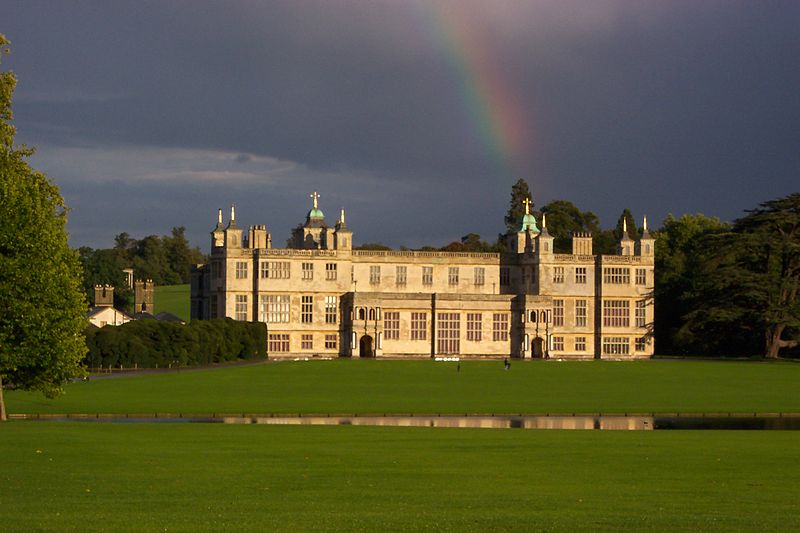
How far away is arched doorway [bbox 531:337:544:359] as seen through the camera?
307ft

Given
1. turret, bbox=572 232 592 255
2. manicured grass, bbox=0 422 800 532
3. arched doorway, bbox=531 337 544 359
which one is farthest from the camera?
turret, bbox=572 232 592 255

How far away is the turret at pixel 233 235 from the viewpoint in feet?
298

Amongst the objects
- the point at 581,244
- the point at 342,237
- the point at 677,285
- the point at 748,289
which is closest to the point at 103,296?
the point at 342,237

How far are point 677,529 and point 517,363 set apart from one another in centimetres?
6609

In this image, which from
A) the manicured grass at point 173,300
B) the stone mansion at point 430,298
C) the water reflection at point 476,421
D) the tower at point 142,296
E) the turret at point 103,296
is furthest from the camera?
the manicured grass at point 173,300

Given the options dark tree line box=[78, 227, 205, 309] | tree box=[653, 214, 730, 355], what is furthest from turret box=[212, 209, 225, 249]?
dark tree line box=[78, 227, 205, 309]

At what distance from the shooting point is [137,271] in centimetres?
16762

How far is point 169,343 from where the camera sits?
7131cm

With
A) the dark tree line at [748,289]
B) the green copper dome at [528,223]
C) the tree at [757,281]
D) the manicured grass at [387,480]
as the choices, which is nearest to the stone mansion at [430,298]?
the green copper dome at [528,223]

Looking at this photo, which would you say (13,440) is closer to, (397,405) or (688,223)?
(397,405)

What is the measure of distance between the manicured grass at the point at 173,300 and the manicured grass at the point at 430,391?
2598 inches

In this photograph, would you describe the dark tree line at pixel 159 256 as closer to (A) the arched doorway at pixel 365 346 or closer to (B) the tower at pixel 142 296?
(B) the tower at pixel 142 296

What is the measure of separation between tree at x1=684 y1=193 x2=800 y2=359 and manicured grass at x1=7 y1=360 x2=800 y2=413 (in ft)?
42.9

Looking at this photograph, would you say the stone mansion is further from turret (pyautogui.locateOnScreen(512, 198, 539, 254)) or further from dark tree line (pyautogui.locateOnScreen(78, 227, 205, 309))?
dark tree line (pyautogui.locateOnScreen(78, 227, 205, 309))
